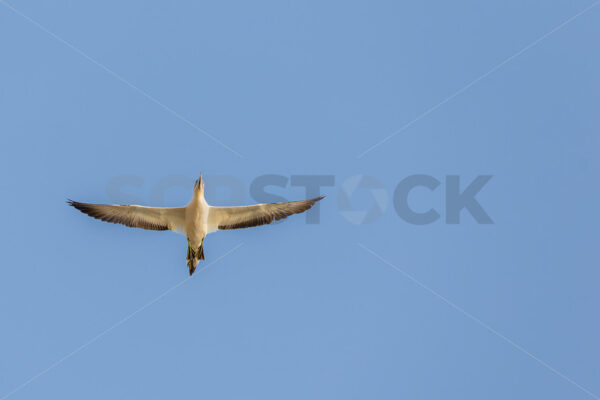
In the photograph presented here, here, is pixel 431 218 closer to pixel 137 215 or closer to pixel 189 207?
pixel 189 207

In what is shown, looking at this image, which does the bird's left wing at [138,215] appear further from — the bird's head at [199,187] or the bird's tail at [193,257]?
the bird's tail at [193,257]

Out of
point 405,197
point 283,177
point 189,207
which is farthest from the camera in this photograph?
point 405,197

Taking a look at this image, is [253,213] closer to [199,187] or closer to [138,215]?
[199,187]

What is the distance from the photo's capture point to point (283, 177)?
1862 cm

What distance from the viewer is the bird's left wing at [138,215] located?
17.4 meters

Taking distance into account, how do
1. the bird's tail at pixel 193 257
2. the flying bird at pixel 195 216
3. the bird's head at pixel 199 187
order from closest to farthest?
A: the bird's head at pixel 199 187
the flying bird at pixel 195 216
the bird's tail at pixel 193 257

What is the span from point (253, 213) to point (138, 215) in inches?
145

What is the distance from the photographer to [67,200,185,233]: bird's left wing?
57.2 ft

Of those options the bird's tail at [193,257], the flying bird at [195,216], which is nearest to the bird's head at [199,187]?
the flying bird at [195,216]

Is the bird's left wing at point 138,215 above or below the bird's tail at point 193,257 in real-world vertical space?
above

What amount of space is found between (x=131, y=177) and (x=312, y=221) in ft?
20.7

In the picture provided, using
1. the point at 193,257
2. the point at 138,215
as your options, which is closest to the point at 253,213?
the point at 193,257

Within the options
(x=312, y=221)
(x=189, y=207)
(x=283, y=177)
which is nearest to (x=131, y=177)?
(x=189, y=207)

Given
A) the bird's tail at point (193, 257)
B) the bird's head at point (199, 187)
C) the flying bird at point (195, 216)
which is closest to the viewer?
the bird's head at point (199, 187)
